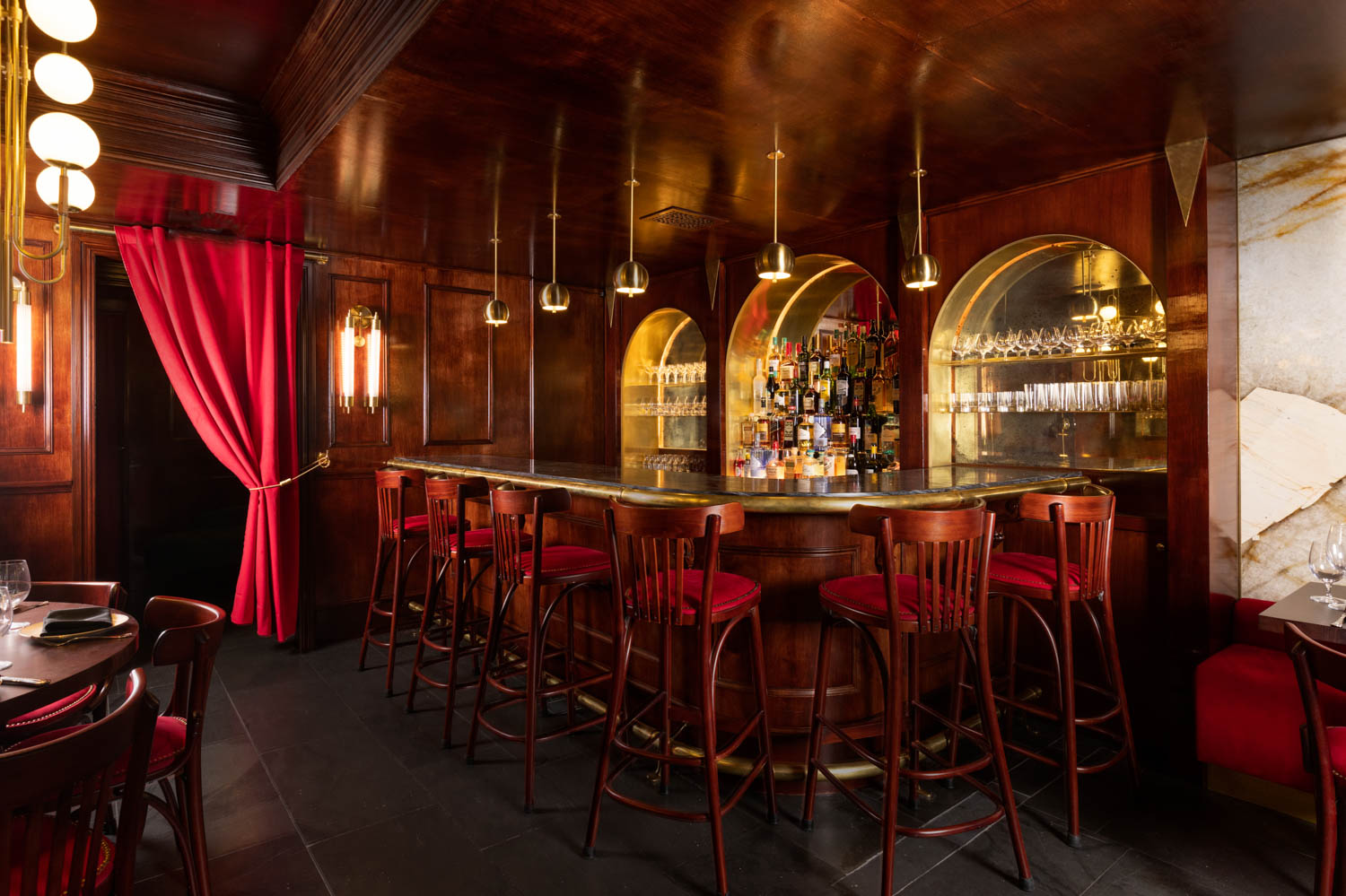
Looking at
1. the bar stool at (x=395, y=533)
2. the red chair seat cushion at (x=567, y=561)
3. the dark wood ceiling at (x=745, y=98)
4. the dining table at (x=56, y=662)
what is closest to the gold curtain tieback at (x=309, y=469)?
the bar stool at (x=395, y=533)

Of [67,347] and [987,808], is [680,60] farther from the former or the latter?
[67,347]

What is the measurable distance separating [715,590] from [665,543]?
12.6 inches

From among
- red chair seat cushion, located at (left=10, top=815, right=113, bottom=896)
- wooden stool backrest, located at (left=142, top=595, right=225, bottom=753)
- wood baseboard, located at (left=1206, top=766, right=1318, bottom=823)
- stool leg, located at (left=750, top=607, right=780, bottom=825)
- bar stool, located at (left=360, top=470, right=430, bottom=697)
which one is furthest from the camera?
bar stool, located at (left=360, top=470, right=430, bottom=697)

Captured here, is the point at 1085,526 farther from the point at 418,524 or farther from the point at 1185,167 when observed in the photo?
the point at 418,524

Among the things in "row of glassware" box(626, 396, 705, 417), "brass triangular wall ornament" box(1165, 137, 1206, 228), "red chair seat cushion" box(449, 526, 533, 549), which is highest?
"brass triangular wall ornament" box(1165, 137, 1206, 228)

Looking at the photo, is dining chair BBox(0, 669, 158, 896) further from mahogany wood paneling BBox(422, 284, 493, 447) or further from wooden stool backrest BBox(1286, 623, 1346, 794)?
mahogany wood paneling BBox(422, 284, 493, 447)

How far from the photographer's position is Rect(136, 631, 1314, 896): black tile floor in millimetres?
2246

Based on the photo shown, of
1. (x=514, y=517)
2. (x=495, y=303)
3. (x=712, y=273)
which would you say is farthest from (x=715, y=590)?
(x=712, y=273)

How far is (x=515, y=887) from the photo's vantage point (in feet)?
7.25

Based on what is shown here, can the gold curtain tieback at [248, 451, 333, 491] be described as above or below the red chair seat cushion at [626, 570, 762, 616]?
above

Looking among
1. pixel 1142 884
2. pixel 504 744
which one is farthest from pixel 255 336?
pixel 1142 884

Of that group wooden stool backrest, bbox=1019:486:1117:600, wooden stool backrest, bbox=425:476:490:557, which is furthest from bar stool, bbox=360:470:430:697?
A: wooden stool backrest, bbox=1019:486:1117:600

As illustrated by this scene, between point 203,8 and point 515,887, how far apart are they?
3.16 m

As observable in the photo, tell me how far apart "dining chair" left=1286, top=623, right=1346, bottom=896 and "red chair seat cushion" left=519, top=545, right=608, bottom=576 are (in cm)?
210
